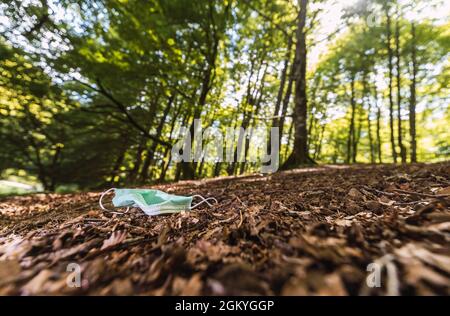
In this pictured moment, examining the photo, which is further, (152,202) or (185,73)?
(185,73)

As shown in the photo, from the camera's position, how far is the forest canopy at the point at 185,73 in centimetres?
648

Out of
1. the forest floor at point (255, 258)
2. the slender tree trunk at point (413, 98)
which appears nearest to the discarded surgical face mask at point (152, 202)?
the forest floor at point (255, 258)

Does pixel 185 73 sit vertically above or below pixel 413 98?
below

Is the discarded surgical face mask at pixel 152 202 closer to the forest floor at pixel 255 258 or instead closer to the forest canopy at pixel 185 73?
the forest floor at pixel 255 258

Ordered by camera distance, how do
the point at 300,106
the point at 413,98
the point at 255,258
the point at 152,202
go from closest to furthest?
the point at 255,258 < the point at 152,202 < the point at 300,106 < the point at 413,98

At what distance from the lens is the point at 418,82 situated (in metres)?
12.2

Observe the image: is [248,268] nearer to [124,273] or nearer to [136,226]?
[124,273]

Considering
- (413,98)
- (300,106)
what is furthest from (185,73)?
(413,98)

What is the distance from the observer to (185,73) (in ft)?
25.1

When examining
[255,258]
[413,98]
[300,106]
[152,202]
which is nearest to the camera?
[255,258]

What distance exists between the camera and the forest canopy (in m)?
6.48

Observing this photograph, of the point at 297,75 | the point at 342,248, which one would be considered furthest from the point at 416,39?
the point at 342,248

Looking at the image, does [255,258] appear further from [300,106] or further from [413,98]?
[413,98]
